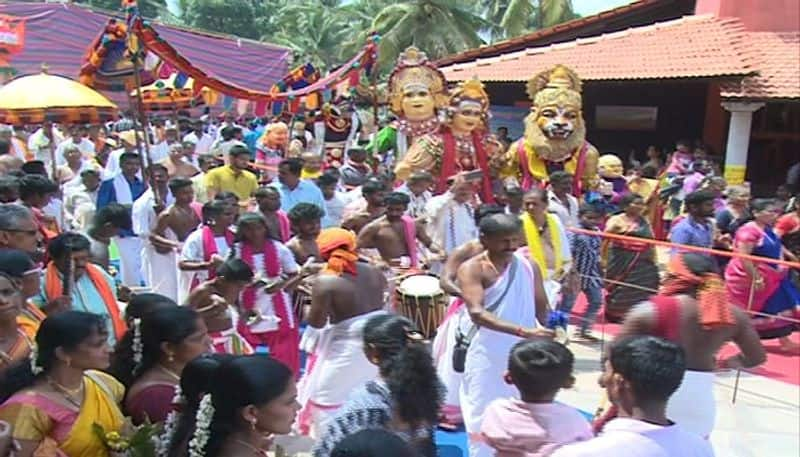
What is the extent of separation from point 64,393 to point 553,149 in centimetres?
663

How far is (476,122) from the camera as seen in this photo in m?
8.52

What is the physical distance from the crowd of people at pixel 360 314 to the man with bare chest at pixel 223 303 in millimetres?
13

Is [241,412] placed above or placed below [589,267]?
above

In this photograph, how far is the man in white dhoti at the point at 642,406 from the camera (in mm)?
2303

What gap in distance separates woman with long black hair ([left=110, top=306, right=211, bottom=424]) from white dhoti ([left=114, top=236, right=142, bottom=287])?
12.5 feet

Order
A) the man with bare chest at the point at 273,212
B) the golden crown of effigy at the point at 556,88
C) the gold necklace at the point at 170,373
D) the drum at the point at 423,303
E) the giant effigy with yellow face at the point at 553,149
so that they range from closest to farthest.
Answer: the gold necklace at the point at 170,373 < the drum at the point at 423,303 < the man with bare chest at the point at 273,212 < the giant effigy with yellow face at the point at 553,149 < the golden crown of effigy at the point at 556,88

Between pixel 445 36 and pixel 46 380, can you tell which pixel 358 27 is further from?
pixel 46 380

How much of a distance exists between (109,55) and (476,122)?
373 cm

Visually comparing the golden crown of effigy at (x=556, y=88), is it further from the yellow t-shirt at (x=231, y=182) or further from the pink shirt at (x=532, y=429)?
the pink shirt at (x=532, y=429)

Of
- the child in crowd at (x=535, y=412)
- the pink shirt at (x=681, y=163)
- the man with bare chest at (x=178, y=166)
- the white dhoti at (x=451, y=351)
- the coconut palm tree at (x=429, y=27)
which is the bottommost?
the white dhoti at (x=451, y=351)

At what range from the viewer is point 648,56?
526 inches

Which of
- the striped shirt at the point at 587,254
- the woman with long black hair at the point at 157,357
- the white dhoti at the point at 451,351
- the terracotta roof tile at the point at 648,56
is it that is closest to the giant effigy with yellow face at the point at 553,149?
the striped shirt at the point at 587,254

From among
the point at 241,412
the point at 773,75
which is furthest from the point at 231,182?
the point at 773,75

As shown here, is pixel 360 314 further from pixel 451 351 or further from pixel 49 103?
pixel 49 103
